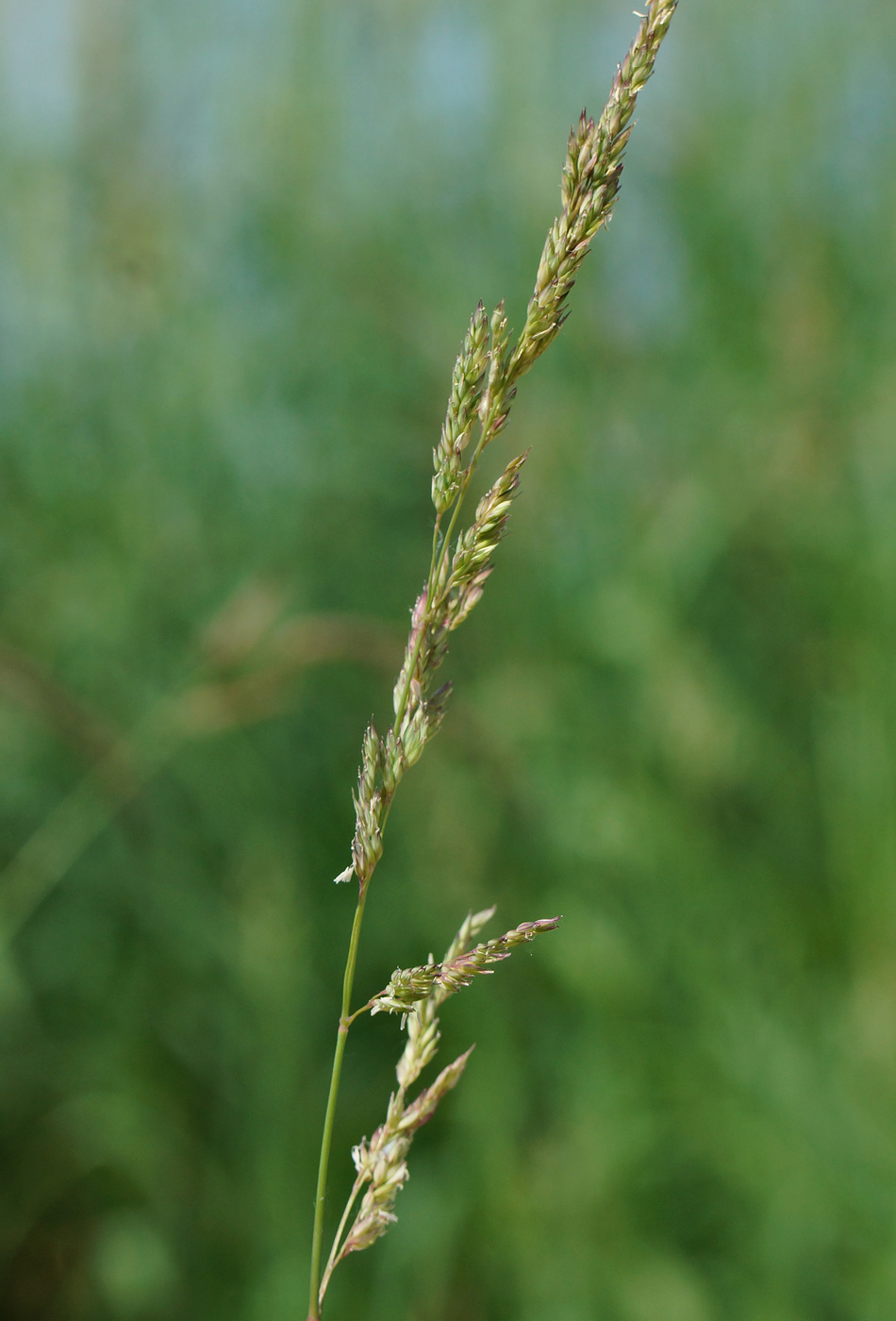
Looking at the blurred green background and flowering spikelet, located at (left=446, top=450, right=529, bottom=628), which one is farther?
the blurred green background

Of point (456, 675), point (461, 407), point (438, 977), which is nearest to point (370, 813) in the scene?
point (438, 977)

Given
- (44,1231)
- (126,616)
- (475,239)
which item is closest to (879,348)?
(475,239)

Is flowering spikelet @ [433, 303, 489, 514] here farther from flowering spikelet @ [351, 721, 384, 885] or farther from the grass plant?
flowering spikelet @ [351, 721, 384, 885]

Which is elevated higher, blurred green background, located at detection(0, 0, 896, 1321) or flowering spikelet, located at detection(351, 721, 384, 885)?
blurred green background, located at detection(0, 0, 896, 1321)

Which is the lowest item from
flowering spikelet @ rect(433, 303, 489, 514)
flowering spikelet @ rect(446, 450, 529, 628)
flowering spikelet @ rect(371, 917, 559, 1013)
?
flowering spikelet @ rect(371, 917, 559, 1013)

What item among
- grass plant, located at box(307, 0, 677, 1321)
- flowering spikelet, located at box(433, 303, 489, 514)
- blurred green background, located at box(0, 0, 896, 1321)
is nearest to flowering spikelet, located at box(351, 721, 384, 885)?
grass plant, located at box(307, 0, 677, 1321)

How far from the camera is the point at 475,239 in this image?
2.37 meters

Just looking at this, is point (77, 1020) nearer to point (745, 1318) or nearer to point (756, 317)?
point (745, 1318)

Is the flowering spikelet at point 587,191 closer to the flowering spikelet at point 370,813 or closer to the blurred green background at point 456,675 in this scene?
the flowering spikelet at point 370,813

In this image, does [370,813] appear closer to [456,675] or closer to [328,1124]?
[328,1124]

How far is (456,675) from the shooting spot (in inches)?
84.7

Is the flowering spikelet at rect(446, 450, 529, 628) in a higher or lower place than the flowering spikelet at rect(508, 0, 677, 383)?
lower

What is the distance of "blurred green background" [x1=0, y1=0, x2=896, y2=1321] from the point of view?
157cm

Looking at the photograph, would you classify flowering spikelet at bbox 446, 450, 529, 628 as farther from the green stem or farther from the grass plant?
the green stem
